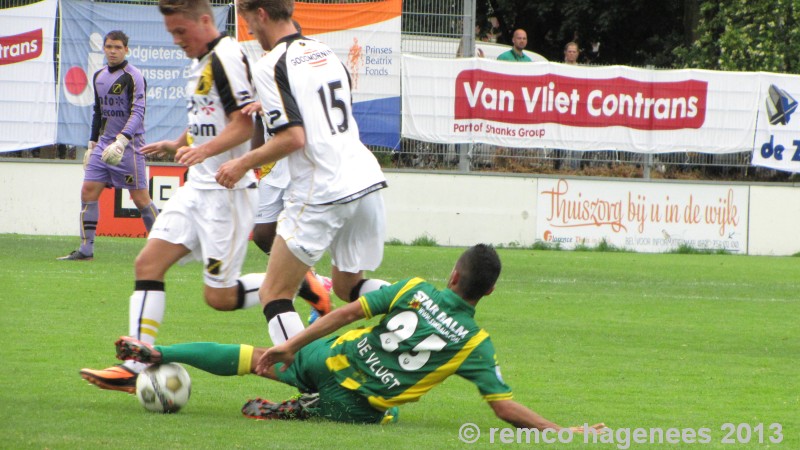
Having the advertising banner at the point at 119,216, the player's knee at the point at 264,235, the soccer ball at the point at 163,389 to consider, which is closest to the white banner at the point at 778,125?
the advertising banner at the point at 119,216

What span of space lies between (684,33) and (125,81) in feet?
65.0

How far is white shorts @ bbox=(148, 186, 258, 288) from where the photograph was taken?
6574 millimetres

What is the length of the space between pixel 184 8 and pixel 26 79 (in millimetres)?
12942

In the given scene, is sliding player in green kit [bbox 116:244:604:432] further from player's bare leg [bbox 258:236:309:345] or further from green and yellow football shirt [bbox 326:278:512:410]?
player's bare leg [bbox 258:236:309:345]

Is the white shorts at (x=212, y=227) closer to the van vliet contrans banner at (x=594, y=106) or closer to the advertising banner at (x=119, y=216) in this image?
the advertising banner at (x=119, y=216)

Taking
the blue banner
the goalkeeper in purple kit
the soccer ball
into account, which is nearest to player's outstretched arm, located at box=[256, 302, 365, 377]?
the soccer ball

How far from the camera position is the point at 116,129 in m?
13.5

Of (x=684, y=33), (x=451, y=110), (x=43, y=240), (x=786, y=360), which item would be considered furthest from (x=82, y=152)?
(x=684, y=33)

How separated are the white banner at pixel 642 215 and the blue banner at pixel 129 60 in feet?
19.2

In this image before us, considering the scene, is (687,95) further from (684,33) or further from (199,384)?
(199,384)

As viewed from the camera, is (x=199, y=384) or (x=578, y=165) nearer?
(x=199, y=384)

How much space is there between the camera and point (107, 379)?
6094 mm

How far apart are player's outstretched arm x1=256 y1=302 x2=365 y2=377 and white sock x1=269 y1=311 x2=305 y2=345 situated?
1.01ft

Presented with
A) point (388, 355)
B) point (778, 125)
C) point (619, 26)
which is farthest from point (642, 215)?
point (388, 355)
